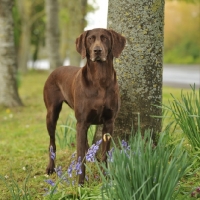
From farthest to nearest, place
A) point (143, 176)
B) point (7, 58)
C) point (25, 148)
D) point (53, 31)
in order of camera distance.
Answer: point (53, 31), point (7, 58), point (25, 148), point (143, 176)

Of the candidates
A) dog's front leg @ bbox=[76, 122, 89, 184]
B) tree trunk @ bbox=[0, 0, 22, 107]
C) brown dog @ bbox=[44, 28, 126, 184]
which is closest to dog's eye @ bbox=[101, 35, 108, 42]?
brown dog @ bbox=[44, 28, 126, 184]

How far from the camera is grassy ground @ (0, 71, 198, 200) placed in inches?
189

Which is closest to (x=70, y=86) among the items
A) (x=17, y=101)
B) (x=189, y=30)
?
(x=17, y=101)

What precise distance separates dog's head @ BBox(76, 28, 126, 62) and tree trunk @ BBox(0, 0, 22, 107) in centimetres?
621

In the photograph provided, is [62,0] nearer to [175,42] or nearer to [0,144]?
[0,144]

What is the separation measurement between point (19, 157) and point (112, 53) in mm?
2431

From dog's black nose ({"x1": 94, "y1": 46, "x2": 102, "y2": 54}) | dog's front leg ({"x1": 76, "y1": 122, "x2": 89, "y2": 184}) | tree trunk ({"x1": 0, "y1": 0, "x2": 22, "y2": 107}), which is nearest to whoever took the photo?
dog's black nose ({"x1": 94, "y1": 46, "x2": 102, "y2": 54})

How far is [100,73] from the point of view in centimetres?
419

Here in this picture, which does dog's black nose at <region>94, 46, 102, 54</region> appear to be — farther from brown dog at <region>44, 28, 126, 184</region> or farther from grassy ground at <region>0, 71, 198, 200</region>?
grassy ground at <region>0, 71, 198, 200</region>

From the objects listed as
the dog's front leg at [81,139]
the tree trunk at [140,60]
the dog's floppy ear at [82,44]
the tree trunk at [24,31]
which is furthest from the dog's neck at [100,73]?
the tree trunk at [24,31]

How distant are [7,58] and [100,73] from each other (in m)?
6.35

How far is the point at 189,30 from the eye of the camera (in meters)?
42.4

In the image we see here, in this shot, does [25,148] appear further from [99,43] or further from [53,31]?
[53,31]

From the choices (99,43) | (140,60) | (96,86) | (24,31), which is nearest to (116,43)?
(99,43)
